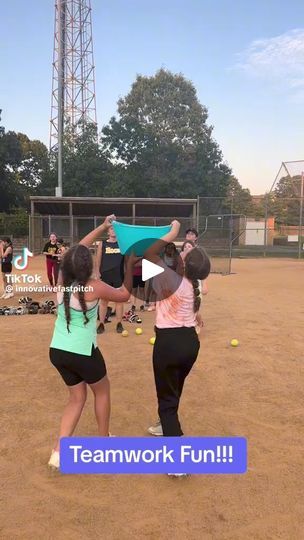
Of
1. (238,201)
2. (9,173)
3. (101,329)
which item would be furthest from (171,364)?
(9,173)

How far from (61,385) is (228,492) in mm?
2784

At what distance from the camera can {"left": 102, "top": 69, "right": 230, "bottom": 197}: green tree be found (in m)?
47.7

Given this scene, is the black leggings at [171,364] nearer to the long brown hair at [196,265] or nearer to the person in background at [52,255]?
the long brown hair at [196,265]

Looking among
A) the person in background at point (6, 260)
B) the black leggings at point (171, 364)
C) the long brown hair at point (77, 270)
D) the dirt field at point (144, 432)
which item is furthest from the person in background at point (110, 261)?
the person in background at point (6, 260)

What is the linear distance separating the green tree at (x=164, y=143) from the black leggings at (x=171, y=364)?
139 feet

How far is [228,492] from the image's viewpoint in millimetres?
3229

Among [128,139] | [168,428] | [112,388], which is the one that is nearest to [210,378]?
[112,388]

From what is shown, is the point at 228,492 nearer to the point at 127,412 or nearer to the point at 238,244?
the point at 127,412

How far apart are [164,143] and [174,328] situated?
50074 millimetres

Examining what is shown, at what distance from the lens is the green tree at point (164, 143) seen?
4772 centimetres

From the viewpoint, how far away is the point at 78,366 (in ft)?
10.6

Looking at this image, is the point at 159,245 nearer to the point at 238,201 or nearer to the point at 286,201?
the point at 286,201

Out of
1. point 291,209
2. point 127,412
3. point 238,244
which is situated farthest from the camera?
point 238,244

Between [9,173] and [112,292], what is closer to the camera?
[112,292]
